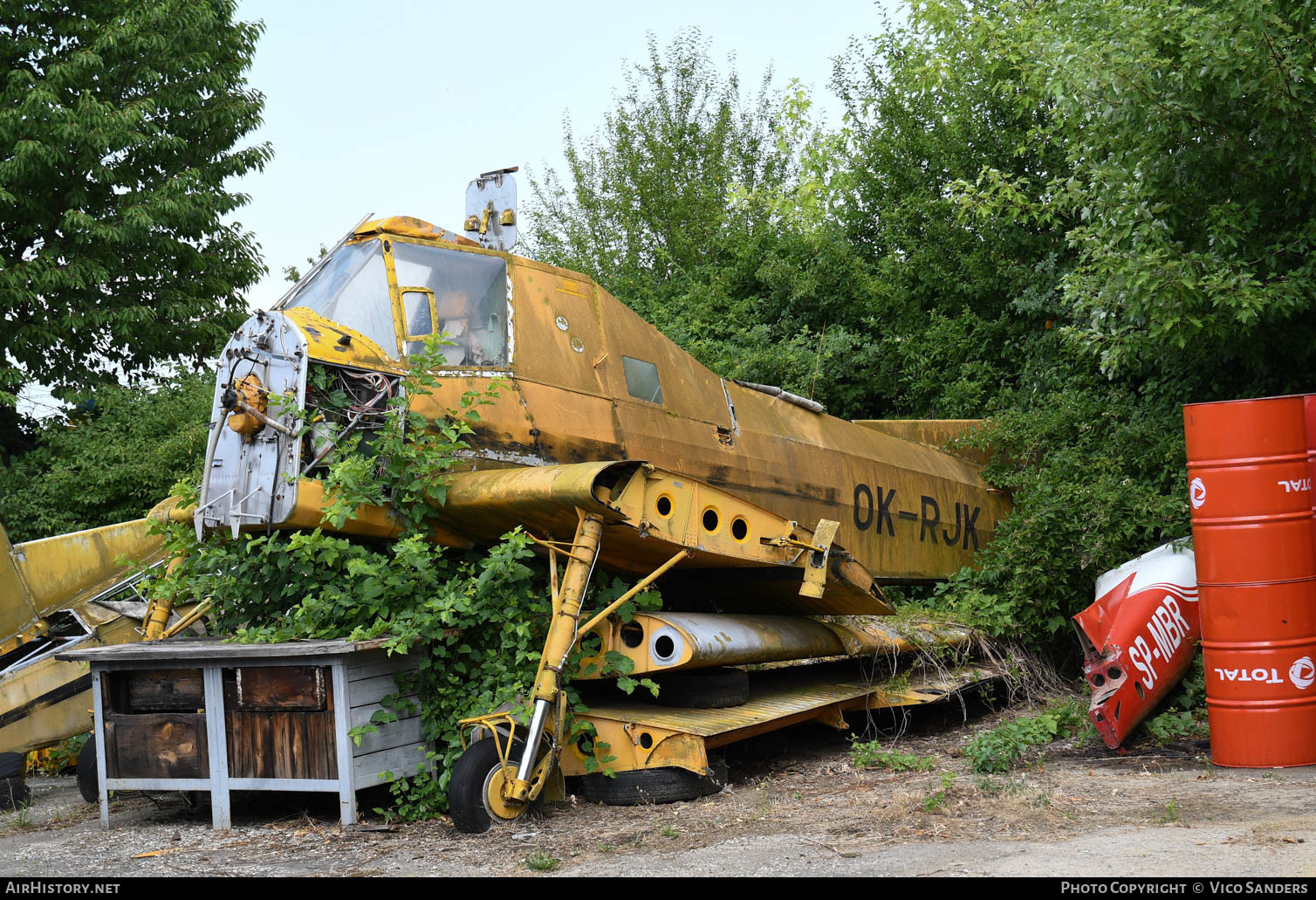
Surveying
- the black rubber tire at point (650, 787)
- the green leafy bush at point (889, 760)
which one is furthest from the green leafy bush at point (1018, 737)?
the black rubber tire at point (650, 787)

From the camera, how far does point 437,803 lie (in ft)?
21.2

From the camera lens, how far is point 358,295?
724 centimetres

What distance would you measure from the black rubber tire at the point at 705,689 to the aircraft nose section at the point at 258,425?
2.74 m

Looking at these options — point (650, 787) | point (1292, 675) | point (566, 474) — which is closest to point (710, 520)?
point (566, 474)

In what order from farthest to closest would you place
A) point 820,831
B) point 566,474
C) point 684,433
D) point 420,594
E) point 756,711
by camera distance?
point 684,433 → point 756,711 → point 420,594 → point 566,474 → point 820,831

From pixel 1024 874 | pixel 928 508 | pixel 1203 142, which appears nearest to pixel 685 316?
pixel 928 508

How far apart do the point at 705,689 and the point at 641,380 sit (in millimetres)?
2228

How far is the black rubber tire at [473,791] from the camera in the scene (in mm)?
5953

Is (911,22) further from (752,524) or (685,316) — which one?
(752,524)

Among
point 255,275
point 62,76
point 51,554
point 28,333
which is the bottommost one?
point 51,554

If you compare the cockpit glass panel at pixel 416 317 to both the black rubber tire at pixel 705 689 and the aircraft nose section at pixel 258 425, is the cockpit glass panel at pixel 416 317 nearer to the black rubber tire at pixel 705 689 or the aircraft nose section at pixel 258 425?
the aircraft nose section at pixel 258 425

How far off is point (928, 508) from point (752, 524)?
12.4 ft

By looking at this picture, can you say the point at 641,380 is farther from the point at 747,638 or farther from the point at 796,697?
the point at 796,697

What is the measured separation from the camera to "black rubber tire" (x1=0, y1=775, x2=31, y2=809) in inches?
300
